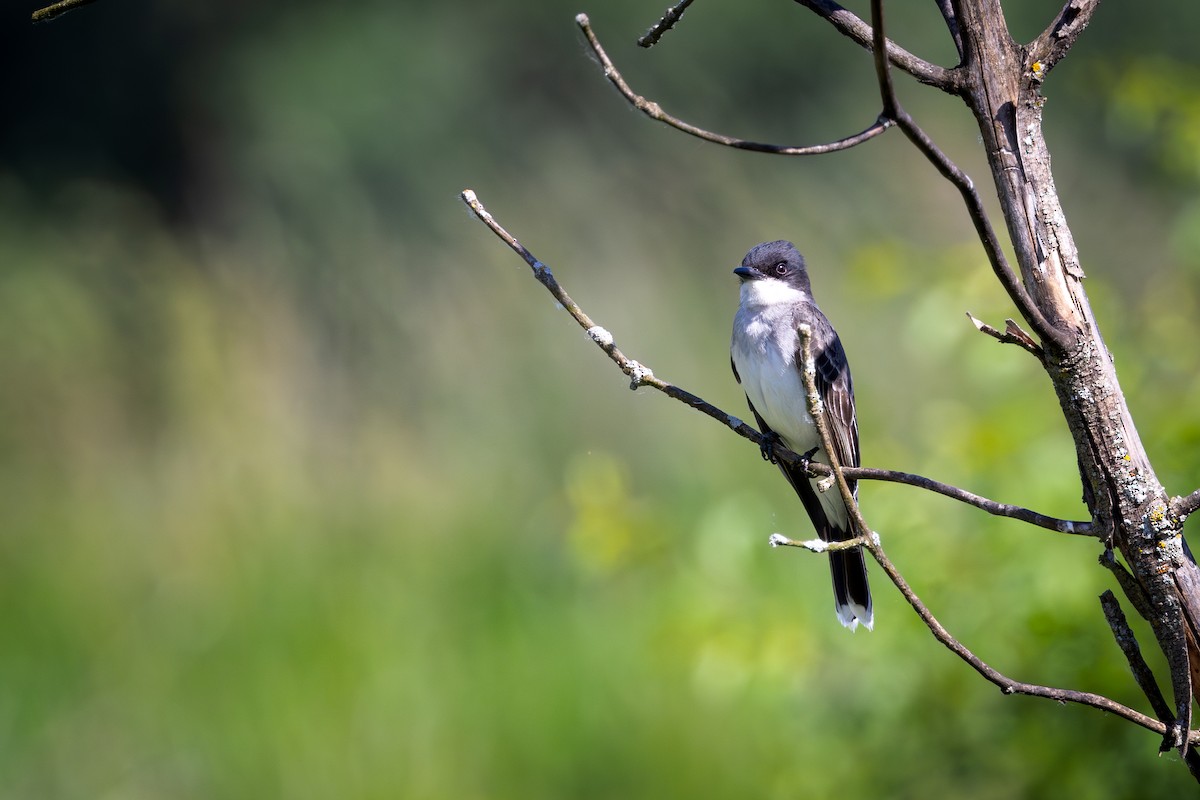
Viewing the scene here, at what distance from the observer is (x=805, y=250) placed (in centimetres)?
741

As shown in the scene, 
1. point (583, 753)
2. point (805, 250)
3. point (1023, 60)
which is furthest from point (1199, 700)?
point (805, 250)

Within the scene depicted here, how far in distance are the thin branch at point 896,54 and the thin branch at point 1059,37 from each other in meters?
0.11

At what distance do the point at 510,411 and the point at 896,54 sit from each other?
18.0ft

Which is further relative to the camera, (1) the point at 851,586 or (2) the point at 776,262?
(2) the point at 776,262

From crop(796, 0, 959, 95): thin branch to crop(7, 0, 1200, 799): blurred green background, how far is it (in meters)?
1.57

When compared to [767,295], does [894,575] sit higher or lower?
lower

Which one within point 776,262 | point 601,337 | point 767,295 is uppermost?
point 776,262

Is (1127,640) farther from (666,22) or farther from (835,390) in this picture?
(835,390)

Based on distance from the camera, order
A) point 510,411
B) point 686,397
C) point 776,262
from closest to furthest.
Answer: point 686,397 → point 776,262 → point 510,411

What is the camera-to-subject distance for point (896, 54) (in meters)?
1.62

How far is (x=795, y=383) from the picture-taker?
353cm

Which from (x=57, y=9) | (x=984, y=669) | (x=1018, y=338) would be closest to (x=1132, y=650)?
(x=984, y=669)

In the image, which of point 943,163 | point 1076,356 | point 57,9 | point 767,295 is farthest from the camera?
point 767,295

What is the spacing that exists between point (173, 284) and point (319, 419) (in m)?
1.32
